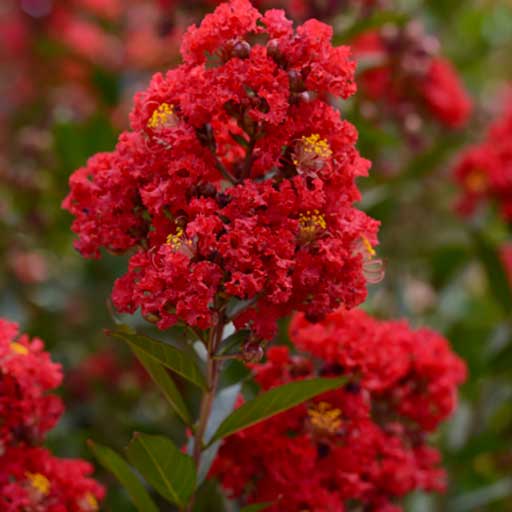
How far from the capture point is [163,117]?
1.19 metres

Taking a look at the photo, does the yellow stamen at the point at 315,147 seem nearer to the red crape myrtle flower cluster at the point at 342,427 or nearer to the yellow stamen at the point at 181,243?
the yellow stamen at the point at 181,243

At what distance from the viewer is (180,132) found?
118cm

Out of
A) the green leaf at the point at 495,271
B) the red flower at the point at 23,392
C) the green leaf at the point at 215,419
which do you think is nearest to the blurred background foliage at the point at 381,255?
the green leaf at the point at 495,271

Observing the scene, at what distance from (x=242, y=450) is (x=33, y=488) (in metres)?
0.34

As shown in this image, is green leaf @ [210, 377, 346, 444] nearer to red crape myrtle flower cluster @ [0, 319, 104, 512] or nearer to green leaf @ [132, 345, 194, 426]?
green leaf @ [132, 345, 194, 426]

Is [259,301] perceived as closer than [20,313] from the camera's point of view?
Yes

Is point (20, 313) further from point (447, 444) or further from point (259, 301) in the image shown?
point (259, 301)

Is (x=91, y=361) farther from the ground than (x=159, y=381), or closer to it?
farther from the ground

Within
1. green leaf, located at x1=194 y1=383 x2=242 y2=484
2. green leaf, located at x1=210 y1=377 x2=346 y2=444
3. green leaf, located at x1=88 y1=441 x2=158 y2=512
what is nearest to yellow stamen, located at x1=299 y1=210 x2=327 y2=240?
green leaf, located at x1=210 y1=377 x2=346 y2=444

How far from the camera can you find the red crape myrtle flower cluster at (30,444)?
4.35 ft

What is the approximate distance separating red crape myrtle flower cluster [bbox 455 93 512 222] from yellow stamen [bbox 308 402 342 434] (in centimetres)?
135

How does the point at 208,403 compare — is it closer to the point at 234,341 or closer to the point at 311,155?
the point at 234,341

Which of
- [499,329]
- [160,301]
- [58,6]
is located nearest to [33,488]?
[160,301]

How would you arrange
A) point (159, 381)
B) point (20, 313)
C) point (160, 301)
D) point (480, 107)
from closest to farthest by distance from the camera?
point (160, 301) → point (159, 381) → point (20, 313) → point (480, 107)
